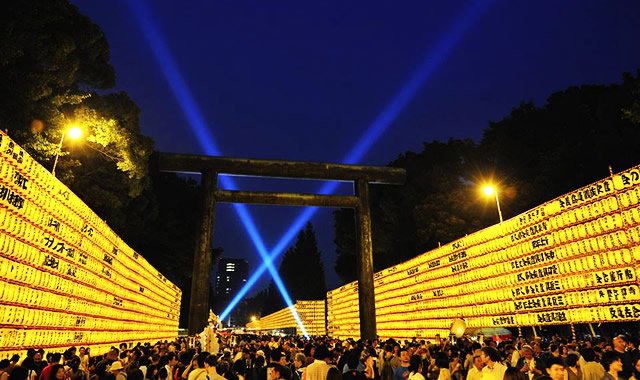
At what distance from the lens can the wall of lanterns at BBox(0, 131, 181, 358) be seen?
868 centimetres

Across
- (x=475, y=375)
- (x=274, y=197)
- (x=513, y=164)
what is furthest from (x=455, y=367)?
(x=513, y=164)

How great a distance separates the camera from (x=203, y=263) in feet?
57.5

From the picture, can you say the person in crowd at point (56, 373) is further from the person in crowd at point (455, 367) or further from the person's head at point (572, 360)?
the person's head at point (572, 360)

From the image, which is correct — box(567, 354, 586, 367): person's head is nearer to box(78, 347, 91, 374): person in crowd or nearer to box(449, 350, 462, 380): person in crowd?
box(449, 350, 462, 380): person in crowd

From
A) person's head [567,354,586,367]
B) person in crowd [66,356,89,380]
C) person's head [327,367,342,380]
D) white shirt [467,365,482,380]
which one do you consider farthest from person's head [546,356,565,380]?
person in crowd [66,356,89,380]

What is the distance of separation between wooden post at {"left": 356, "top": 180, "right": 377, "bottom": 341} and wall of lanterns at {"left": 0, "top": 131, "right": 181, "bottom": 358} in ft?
33.7

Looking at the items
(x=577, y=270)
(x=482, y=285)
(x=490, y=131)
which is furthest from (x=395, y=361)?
(x=490, y=131)

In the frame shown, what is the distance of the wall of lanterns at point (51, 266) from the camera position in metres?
8.68

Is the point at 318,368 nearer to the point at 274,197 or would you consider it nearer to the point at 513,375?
the point at 513,375

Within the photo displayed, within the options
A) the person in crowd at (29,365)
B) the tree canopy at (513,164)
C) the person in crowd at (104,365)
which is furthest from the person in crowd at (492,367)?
the tree canopy at (513,164)

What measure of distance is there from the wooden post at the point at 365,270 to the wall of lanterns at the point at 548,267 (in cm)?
237

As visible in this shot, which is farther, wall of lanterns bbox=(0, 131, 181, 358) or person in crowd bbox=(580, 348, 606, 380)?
wall of lanterns bbox=(0, 131, 181, 358)

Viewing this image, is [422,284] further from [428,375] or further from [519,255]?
[428,375]

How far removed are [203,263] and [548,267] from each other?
42.0 ft
